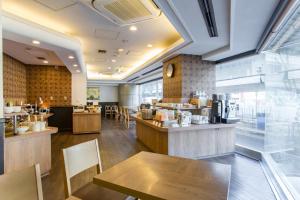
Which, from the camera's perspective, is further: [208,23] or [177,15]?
[208,23]

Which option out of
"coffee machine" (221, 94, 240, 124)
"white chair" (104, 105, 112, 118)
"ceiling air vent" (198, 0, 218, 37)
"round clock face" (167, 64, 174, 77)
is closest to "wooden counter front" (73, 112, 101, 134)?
"round clock face" (167, 64, 174, 77)

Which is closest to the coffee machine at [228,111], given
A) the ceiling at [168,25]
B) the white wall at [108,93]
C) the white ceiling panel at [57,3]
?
the ceiling at [168,25]

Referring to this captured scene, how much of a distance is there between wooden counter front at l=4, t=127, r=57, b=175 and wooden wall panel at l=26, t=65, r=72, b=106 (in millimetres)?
5743

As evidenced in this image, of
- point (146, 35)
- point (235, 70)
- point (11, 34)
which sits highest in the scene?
point (146, 35)

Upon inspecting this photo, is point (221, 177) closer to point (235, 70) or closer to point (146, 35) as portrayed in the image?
point (146, 35)

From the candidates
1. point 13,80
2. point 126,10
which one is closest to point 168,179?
point 126,10

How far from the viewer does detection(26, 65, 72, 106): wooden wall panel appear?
27.0 ft

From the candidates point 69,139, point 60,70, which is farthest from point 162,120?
point 60,70

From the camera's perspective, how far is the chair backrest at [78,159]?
151 cm

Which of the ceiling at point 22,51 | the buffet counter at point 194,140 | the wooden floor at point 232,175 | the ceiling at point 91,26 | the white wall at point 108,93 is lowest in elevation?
the wooden floor at point 232,175

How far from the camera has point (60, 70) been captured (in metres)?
8.64

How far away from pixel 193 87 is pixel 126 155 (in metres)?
2.81

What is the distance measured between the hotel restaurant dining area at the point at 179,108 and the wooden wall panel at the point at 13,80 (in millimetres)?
74

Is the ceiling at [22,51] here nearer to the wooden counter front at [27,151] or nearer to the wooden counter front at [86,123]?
the wooden counter front at [86,123]
